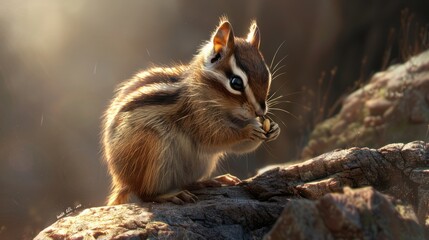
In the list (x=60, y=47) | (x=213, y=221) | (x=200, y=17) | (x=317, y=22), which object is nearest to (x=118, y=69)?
(x=60, y=47)

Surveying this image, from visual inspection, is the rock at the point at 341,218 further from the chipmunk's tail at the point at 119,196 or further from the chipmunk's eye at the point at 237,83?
the chipmunk's tail at the point at 119,196

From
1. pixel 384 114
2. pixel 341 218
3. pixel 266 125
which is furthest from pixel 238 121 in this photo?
pixel 384 114

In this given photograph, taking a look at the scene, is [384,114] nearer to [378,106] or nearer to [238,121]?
[378,106]

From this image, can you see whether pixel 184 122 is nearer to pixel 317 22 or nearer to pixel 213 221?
pixel 213 221

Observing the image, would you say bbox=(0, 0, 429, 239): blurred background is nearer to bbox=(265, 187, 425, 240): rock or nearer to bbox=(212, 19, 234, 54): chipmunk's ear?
bbox=(212, 19, 234, 54): chipmunk's ear

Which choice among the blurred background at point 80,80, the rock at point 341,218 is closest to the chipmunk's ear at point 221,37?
the rock at point 341,218
